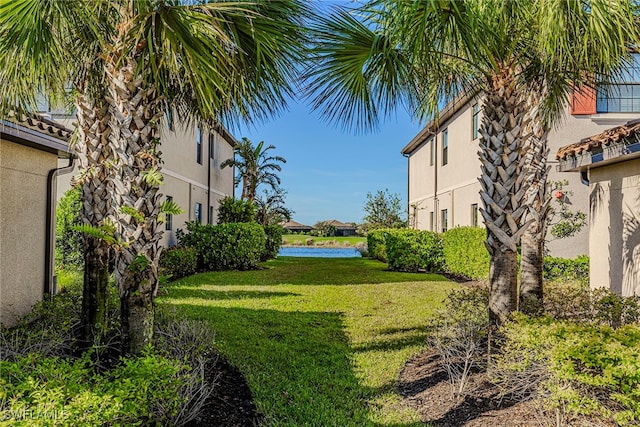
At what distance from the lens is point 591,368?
3426 mm

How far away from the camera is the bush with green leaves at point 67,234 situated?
10.9 metres

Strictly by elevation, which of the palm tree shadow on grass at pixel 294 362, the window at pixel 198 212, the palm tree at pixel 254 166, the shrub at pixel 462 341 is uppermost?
the palm tree at pixel 254 166

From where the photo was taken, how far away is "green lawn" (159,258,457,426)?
4.64 metres

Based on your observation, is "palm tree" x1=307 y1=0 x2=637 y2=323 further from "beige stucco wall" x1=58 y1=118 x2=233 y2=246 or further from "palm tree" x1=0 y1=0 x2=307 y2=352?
"beige stucco wall" x1=58 y1=118 x2=233 y2=246

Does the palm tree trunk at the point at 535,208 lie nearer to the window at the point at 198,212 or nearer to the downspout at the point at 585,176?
the downspout at the point at 585,176

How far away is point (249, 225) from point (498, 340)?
13.9 meters

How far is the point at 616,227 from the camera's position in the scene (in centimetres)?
725

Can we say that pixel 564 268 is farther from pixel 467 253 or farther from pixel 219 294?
pixel 219 294

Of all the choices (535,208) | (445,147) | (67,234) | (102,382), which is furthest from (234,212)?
(102,382)

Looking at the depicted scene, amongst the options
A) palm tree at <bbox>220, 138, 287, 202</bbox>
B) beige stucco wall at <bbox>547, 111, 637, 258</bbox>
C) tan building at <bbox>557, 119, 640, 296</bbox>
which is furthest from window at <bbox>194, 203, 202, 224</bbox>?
tan building at <bbox>557, 119, 640, 296</bbox>

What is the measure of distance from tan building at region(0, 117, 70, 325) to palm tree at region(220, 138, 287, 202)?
57.0 feet

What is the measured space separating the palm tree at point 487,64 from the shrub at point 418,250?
11408 mm

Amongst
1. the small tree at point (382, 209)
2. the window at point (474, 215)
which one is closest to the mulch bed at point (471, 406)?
the window at point (474, 215)

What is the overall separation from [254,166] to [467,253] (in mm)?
15334
